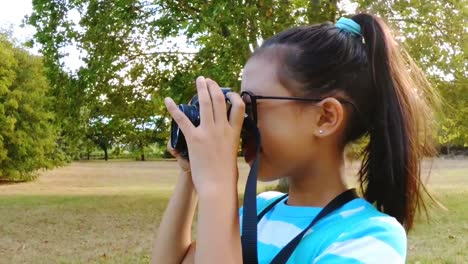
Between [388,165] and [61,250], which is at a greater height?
[388,165]

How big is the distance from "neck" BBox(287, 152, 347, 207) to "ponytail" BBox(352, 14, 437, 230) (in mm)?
83

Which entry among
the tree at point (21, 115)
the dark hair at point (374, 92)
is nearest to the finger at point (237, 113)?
the dark hair at point (374, 92)

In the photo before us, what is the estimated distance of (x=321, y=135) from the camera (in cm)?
120

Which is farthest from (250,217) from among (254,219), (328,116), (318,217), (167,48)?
(167,48)

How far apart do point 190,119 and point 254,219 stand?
22cm

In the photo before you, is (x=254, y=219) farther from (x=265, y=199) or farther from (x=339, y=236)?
(x=265, y=199)

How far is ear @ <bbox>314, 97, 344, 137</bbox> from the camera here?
1.20 meters

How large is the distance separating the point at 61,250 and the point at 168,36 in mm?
5904

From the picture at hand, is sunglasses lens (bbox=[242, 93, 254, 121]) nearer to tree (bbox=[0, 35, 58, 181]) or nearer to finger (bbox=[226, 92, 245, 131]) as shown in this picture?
finger (bbox=[226, 92, 245, 131])

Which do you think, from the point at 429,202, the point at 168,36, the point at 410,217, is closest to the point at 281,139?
the point at 410,217

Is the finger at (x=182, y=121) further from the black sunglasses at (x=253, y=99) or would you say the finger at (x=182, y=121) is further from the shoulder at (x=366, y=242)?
the shoulder at (x=366, y=242)

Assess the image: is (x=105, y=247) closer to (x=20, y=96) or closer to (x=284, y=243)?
(x=284, y=243)

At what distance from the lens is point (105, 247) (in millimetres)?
7355

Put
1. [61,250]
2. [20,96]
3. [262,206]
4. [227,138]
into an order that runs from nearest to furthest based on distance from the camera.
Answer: [227,138], [262,206], [61,250], [20,96]
